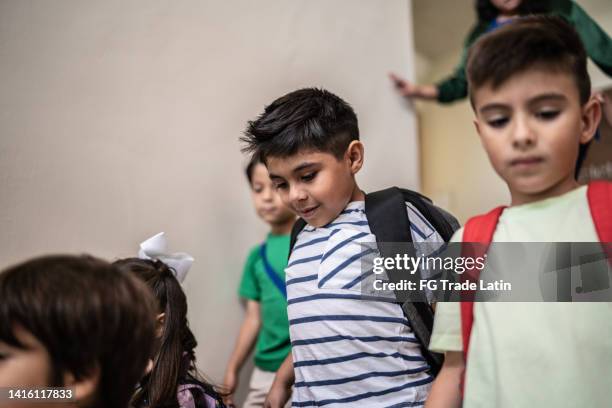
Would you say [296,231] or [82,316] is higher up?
[296,231]

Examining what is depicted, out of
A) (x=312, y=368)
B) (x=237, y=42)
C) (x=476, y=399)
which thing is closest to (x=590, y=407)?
(x=476, y=399)

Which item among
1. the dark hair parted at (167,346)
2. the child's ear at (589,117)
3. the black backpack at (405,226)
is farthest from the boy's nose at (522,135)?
the dark hair parted at (167,346)

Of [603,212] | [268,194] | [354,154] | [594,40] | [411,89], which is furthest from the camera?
[411,89]

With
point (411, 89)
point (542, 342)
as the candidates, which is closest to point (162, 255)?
point (542, 342)

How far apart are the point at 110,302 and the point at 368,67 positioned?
1515mm

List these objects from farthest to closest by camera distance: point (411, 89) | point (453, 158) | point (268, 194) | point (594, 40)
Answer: point (453, 158) → point (411, 89) → point (268, 194) → point (594, 40)

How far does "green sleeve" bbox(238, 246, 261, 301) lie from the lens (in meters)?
1.85

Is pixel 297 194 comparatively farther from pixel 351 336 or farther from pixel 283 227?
pixel 283 227

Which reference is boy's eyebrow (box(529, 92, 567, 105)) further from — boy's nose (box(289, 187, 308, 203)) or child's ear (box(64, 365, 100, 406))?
child's ear (box(64, 365, 100, 406))

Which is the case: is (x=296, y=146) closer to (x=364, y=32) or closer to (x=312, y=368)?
(x=312, y=368)

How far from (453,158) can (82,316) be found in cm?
290

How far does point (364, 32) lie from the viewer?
205 centimetres

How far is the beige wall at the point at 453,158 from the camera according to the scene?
3.08 meters

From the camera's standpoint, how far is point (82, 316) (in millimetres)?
776
